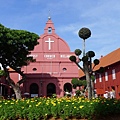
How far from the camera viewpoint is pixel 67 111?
817cm

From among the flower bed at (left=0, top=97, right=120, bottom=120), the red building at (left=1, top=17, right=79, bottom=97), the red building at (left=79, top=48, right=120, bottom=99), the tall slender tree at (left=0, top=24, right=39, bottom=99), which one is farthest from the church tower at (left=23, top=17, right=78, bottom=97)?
the flower bed at (left=0, top=97, right=120, bottom=120)

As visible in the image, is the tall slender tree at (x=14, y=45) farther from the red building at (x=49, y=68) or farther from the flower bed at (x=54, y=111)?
the red building at (x=49, y=68)

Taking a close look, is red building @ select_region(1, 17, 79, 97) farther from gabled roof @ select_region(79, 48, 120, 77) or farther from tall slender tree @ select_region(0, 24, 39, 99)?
tall slender tree @ select_region(0, 24, 39, 99)

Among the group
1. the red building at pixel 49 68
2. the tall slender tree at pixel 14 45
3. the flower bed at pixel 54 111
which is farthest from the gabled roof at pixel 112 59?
the flower bed at pixel 54 111

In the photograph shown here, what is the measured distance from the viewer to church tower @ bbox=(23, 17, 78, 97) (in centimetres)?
3291

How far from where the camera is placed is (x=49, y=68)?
33.2 m

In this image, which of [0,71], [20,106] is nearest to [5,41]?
[0,71]

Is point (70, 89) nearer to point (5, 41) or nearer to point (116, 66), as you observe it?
point (116, 66)

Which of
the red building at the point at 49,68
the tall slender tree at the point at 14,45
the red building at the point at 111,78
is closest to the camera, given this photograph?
the tall slender tree at the point at 14,45

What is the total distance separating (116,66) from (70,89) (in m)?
11.4

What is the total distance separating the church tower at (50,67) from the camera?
32.9 meters

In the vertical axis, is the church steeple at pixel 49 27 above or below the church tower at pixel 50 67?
above

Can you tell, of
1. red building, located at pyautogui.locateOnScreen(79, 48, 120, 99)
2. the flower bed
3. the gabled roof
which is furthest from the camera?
the gabled roof

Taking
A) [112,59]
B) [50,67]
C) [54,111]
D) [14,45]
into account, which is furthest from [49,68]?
[54,111]
